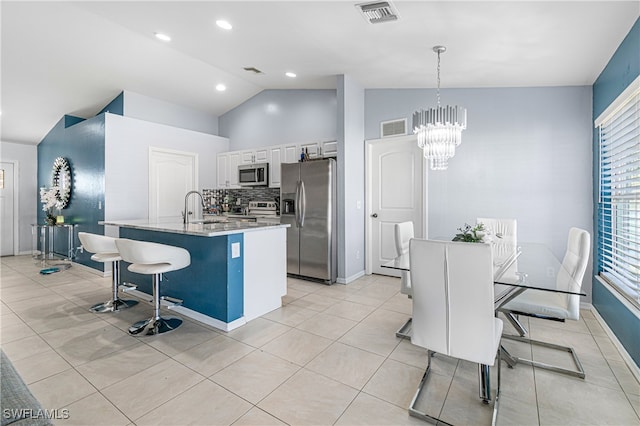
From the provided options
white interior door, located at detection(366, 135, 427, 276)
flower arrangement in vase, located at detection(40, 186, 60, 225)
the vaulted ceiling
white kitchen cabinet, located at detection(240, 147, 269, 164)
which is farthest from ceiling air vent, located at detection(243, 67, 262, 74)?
flower arrangement in vase, located at detection(40, 186, 60, 225)

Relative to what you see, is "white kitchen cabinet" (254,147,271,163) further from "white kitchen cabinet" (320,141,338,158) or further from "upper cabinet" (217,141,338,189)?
"white kitchen cabinet" (320,141,338,158)

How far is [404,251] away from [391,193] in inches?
73.6

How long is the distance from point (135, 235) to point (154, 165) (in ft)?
7.11

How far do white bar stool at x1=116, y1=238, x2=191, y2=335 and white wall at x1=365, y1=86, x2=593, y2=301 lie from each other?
3257 millimetres

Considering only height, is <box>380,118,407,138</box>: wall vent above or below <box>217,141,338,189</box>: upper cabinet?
above

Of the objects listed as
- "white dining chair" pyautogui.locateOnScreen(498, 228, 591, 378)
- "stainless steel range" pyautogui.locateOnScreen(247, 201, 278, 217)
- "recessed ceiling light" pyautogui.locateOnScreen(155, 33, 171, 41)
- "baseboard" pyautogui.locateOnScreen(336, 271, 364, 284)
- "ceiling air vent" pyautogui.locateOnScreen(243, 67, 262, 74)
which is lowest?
"baseboard" pyautogui.locateOnScreen(336, 271, 364, 284)

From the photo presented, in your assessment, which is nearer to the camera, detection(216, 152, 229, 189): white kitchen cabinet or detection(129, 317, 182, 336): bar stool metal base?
detection(129, 317, 182, 336): bar stool metal base

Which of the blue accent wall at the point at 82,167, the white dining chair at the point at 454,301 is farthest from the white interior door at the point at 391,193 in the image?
the blue accent wall at the point at 82,167

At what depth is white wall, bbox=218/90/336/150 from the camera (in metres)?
5.32

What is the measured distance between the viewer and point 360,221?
15.8 ft

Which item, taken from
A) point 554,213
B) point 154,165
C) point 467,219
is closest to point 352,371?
point 467,219

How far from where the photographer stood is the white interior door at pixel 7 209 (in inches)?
267

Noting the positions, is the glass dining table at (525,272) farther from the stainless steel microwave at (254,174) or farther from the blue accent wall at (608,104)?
the stainless steel microwave at (254,174)

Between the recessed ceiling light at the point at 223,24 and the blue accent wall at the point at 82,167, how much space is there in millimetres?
2844
